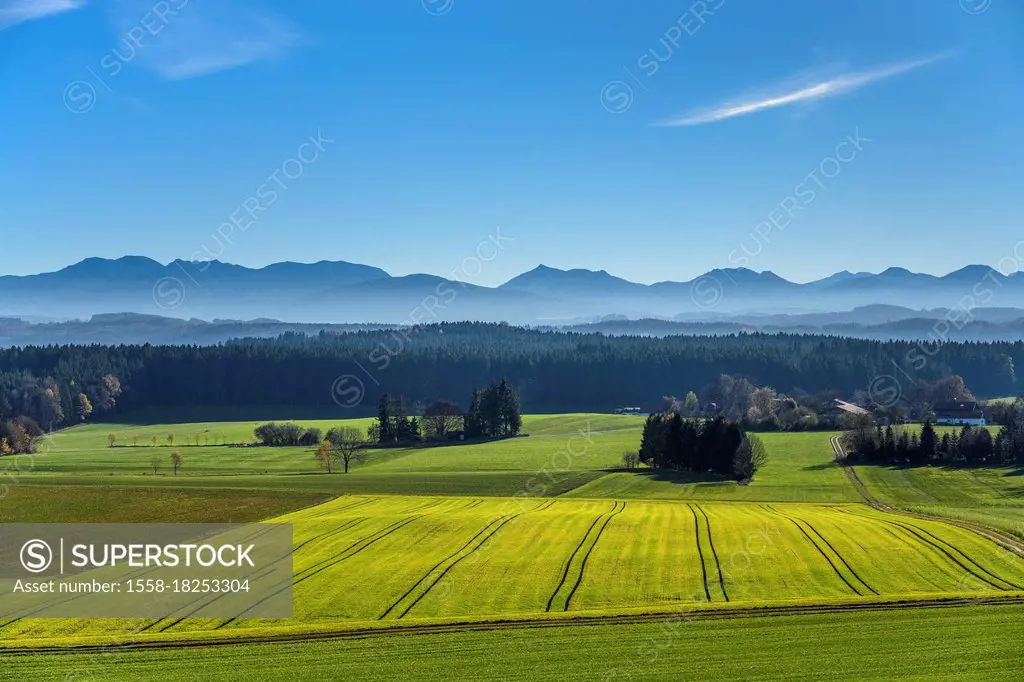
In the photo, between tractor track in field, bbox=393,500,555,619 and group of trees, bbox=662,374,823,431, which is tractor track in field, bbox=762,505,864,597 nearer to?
tractor track in field, bbox=393,500,555,619

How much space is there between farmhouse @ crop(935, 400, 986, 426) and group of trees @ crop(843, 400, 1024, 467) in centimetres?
3489

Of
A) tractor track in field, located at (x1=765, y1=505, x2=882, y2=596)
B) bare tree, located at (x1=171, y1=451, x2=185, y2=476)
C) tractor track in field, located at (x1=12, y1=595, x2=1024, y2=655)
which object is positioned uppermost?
tractor track in field, located at (x1=12, y1=595, x2=1024, y2=655)

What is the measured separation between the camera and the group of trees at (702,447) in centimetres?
→ 8338

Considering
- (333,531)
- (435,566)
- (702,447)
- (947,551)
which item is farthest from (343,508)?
(702,447)

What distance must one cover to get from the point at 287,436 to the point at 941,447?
87382 mm

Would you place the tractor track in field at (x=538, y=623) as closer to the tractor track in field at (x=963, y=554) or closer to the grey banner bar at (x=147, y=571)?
the tractor track in field at (x=963, y=554)

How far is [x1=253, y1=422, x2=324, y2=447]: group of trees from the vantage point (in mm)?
126938

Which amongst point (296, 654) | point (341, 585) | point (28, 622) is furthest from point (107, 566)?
point (296, 654)

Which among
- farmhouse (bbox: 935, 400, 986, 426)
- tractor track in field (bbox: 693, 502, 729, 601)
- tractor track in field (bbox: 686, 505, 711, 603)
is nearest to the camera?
tractor track in field (bbox: 693, 502, 729, 601)

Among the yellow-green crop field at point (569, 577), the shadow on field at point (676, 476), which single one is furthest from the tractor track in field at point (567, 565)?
the shadow on field at point (676, 476)

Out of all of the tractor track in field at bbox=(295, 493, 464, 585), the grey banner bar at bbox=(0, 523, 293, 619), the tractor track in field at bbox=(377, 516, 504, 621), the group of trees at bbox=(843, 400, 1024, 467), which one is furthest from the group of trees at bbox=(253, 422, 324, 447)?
the tractor track in field at bbox=(377, 516, 504, 621)

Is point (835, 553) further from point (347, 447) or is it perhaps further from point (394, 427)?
point (394, 427)

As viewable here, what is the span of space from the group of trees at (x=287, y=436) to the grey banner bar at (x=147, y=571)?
73.5 meters

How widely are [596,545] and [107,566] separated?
24.1 metres
